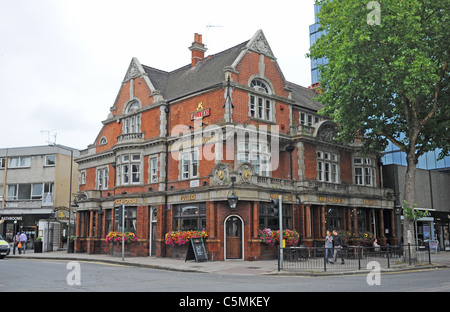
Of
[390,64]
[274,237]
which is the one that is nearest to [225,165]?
[274,237]

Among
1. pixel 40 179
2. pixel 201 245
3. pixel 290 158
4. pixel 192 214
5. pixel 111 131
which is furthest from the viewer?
pixel 40 179

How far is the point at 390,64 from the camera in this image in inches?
903

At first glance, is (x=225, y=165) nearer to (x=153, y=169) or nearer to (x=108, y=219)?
(x=153, y=169)

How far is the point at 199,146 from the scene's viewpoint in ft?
95.1

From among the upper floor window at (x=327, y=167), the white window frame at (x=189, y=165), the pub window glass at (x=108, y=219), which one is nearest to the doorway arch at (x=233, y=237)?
the white window frame at (x=189, y=165)

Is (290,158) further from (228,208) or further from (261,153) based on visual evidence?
(228,208)

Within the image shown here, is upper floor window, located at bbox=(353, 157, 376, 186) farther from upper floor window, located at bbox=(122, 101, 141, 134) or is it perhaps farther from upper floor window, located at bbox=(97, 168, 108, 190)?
upper floor window, located at bbox=(97, 168, 108, 190)

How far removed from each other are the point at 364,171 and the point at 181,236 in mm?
16014

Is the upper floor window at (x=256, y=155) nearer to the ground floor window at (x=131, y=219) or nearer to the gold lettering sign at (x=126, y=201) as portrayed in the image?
the gold lettering sign at (x=126, y=201)
